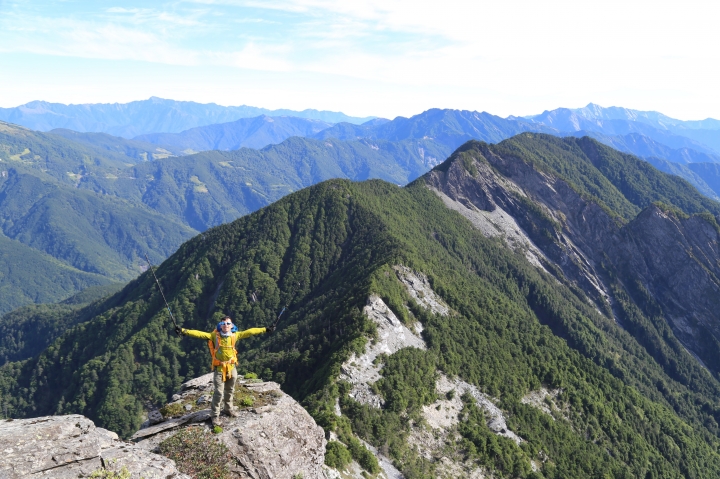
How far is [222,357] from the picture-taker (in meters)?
25.8

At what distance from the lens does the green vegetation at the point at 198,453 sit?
77.0ft

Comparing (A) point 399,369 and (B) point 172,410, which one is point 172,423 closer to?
(B) point 172,410

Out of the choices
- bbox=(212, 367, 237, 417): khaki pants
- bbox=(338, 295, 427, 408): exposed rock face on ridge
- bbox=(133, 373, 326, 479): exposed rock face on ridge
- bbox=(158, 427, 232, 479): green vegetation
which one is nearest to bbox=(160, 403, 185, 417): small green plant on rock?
bbox=(133, 373, 326, 479): exposed rock face on ridge

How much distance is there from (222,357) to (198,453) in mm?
5485

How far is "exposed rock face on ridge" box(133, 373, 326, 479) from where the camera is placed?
25641mm

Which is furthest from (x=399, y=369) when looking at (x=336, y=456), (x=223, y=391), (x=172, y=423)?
(x=223, y=391)

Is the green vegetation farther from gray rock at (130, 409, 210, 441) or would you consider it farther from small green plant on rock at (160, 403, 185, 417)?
small green plant on rock at (160, 403, 185, 417)

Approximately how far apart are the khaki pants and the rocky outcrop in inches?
170

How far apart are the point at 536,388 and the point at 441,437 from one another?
47113 millimetres

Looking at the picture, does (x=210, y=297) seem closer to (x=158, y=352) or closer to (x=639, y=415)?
(x=158, y=352)

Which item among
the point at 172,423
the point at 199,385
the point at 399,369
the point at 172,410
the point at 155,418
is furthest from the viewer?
the point at 399,369

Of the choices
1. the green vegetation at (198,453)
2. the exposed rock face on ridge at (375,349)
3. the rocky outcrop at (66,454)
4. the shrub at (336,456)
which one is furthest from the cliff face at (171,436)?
the exposed rock face on ridge at (375,349)

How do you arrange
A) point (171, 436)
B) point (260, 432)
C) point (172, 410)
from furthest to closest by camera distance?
point (172, 410)
point (260, 432)
point (171, 436)

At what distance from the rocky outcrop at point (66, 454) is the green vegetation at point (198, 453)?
4.10 feet
